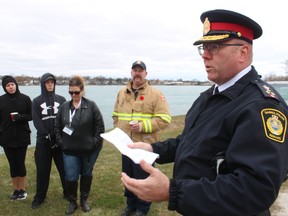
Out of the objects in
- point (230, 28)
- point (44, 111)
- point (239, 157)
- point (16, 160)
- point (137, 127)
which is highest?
point (230, 28)

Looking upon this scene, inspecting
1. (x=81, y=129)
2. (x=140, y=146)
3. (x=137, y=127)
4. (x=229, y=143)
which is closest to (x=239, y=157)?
(x=229, y=143)

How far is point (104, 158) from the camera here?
326 inches

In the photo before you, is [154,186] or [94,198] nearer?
[154,186]

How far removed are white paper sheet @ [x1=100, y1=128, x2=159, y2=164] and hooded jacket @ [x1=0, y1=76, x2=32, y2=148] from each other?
3565 mm

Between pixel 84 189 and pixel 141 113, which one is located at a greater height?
pixel 141 113

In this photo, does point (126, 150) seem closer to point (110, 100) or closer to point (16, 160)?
point (16, 160)

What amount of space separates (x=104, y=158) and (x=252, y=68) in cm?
686

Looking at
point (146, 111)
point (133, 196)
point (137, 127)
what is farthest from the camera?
point (133, 196)

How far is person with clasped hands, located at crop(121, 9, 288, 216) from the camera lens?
4.61 feet

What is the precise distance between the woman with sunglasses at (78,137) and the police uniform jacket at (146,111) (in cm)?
56

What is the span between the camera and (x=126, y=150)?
77.5 inches

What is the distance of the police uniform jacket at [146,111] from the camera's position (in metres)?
4.50

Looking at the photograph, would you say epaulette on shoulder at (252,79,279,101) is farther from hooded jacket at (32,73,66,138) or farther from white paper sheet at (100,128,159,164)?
hooded jacket at (32,73,66,138)

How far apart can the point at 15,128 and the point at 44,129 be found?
64 centimetres
